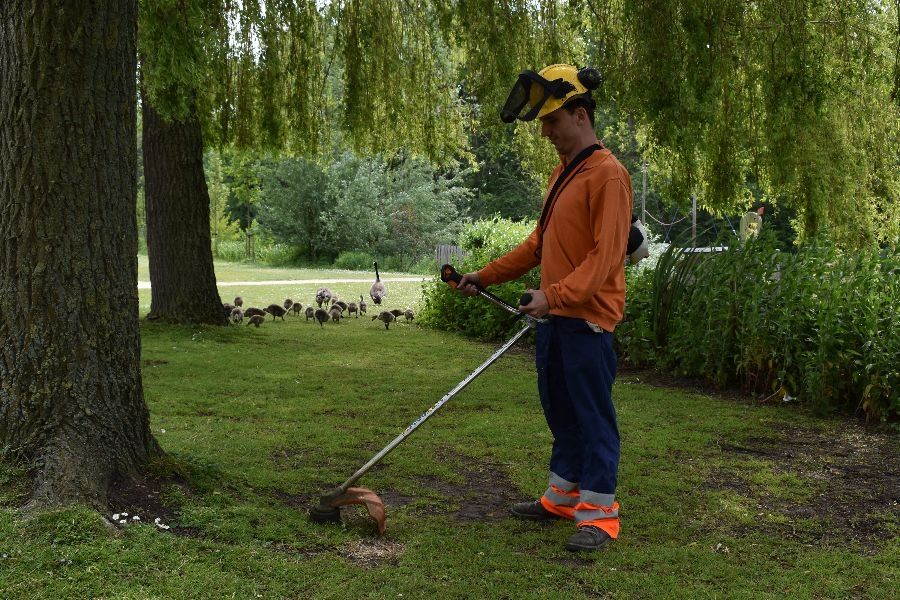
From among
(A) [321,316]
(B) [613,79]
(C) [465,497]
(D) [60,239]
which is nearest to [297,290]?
(A) [321,316]

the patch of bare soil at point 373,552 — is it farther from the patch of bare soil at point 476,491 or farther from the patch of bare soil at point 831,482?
the patch of bare soil at point 831,482

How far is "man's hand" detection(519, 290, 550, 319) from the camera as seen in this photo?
156 inches

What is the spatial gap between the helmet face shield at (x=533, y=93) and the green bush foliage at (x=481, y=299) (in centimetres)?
693

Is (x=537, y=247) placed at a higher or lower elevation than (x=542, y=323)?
higher

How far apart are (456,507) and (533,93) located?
6.75ft

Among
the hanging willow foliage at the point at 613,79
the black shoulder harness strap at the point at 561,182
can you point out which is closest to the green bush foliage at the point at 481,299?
the hanging willow foliage at the point at 613,79

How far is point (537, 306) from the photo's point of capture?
13.0ft

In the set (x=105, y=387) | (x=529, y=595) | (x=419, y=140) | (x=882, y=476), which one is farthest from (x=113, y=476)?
(x=419, y=140)

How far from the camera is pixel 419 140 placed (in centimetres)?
1137

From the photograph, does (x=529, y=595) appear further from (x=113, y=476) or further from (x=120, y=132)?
(x=120, y=132)

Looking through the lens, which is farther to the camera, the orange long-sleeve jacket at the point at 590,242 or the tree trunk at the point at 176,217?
the tree trunk at the point at 176,217

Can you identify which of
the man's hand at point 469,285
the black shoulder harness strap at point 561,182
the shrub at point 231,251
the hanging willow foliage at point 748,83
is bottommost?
the shrub at point 231,251

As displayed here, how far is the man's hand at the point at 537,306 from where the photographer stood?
3963 millimetres

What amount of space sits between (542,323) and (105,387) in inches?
78.4
